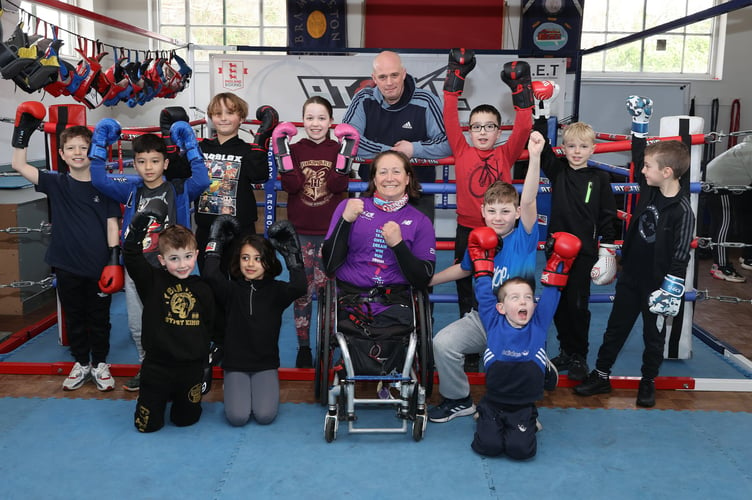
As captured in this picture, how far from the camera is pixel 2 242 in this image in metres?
4.29

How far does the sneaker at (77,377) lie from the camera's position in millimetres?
3148

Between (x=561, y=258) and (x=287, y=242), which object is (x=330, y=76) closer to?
(x=287, y=242)

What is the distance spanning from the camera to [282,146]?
123 inches

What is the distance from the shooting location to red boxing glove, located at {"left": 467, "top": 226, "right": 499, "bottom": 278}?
2664mm

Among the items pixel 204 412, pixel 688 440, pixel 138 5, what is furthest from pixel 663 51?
pixel 204 412

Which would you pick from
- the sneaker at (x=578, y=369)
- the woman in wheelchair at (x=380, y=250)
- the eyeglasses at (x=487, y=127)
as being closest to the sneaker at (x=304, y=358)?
the woman in wheelchair at (x=380, y=250)

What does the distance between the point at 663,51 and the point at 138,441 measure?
31.9ft

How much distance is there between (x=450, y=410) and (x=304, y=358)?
864 millimetres

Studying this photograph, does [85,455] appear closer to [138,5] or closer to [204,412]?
[204,412]

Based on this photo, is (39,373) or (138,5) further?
(138,5)

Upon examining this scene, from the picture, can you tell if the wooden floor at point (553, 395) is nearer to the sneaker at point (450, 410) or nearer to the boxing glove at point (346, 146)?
the sneaker at point (450, 410)

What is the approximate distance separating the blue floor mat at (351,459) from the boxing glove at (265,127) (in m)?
1.27

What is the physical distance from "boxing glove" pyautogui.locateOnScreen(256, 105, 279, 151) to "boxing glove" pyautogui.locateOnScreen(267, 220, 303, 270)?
60 cm

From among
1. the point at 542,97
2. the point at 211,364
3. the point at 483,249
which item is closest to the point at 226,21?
the point at 542,97
